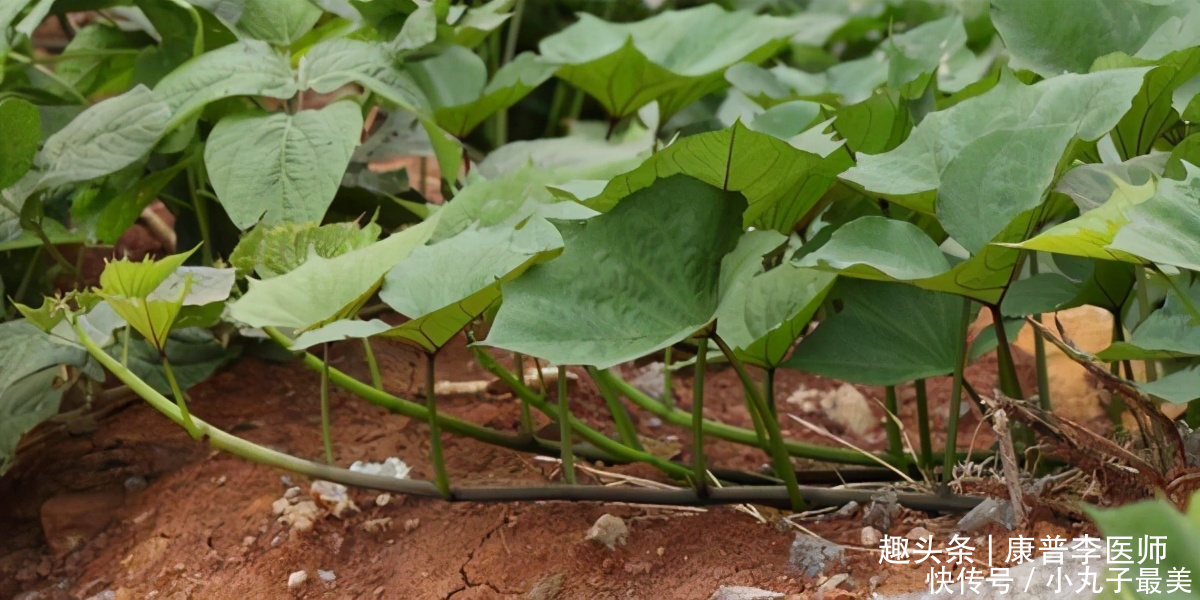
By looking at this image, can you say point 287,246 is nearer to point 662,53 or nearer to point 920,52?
point 662,53

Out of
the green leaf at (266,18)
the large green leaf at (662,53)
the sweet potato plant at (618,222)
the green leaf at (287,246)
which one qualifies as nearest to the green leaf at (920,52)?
the sweet potato plant at (618,222)

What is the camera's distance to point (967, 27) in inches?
62.4

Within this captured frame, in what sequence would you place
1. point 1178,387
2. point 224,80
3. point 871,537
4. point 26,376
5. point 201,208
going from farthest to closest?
point 201,208 → point 224,80 → point 26,376 → point 871,537 → point 1178,387

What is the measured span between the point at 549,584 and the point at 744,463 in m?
0.33

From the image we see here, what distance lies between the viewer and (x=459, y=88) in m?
1.10

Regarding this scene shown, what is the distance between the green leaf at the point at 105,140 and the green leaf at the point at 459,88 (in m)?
0.26

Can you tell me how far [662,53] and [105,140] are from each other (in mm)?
664

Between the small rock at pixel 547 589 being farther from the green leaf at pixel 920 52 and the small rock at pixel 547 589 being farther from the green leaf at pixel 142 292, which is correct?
the green leaf at pixel 920 52

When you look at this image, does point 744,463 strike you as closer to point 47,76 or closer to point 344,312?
point 344,312

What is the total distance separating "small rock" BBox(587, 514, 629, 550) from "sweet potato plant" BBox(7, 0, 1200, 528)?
0.10ft

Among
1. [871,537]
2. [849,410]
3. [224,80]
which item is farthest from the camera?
[849,410]

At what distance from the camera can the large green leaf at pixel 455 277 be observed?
690 millimetres

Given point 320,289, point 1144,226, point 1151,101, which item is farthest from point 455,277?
point 1151,101

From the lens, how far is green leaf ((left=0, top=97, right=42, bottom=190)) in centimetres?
89
